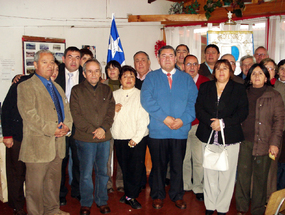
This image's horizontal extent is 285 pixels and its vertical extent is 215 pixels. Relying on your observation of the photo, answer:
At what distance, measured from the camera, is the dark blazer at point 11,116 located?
252 centimetres

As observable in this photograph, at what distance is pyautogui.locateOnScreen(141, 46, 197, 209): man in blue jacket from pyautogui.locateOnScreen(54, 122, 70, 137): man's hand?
33.6 inches

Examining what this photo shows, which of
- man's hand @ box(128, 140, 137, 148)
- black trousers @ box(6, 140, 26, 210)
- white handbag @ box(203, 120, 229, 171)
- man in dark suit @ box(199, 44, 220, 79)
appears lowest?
black trousers @ box(6, 140, 26, 210)

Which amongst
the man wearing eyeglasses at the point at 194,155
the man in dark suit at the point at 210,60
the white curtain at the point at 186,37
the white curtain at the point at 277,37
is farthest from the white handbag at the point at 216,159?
the white curtain at the point at 186,37

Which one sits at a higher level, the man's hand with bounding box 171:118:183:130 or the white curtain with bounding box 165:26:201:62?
the white curtain with bounding box 165:26:201:62

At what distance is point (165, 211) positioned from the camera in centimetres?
278

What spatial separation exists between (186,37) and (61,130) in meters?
5.27

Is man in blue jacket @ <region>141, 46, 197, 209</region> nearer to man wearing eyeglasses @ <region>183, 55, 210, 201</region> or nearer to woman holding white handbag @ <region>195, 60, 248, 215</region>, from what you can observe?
woman holding white handbag @ <region>195, 60, 248, 215</region>

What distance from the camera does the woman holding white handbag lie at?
2.49m

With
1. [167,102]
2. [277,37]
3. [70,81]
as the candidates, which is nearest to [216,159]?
[167,102]

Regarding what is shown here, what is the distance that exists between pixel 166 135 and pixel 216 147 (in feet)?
1.75

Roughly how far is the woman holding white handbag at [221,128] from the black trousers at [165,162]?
29 centimetres

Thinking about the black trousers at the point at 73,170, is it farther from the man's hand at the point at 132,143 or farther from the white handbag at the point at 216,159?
the white handbag at the point at 216,159

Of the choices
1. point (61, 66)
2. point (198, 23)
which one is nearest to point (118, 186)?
point (61, 66)

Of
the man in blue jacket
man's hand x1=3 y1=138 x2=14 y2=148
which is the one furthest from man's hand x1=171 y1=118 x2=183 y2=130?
man's hand x1=3 y1=138 x2=14 y2=148
